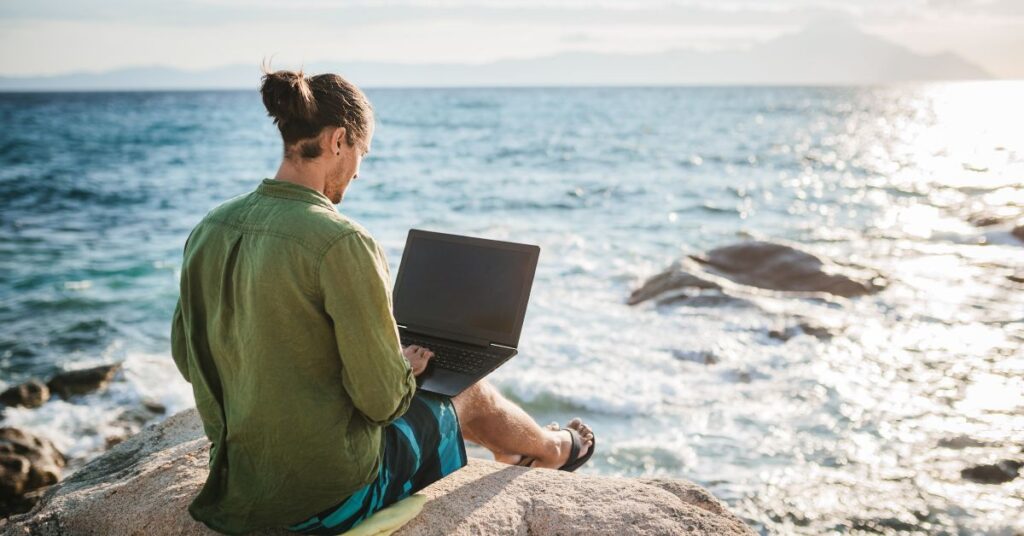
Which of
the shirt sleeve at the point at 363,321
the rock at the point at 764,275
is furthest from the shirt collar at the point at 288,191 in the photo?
the rock at the point at 764,275

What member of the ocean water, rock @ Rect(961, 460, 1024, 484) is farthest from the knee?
rock @ Rect(961, 460, 1024, 484)

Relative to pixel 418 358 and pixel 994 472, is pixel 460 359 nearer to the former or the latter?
pixel 418 358

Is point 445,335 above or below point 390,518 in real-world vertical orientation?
above

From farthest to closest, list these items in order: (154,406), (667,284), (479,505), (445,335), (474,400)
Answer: (667,284), (154,406), (445,335), (474,400), (479,505)

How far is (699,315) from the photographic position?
32.2ft

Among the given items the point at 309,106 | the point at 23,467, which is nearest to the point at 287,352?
the point at 309,106

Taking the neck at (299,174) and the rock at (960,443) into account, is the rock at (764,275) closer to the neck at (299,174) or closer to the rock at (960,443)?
the rock at (960,443)

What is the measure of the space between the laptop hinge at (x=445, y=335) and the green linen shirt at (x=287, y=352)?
103 centimetres

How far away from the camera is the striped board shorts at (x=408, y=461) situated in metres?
3.03

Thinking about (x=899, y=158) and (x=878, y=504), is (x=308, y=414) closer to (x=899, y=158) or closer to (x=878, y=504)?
(x=878, y=504)

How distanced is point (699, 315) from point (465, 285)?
6.37 meters

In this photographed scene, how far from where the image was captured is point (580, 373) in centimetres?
821

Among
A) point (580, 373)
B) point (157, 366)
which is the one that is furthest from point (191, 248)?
point (157, 366)

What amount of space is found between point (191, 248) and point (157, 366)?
6908 mm
